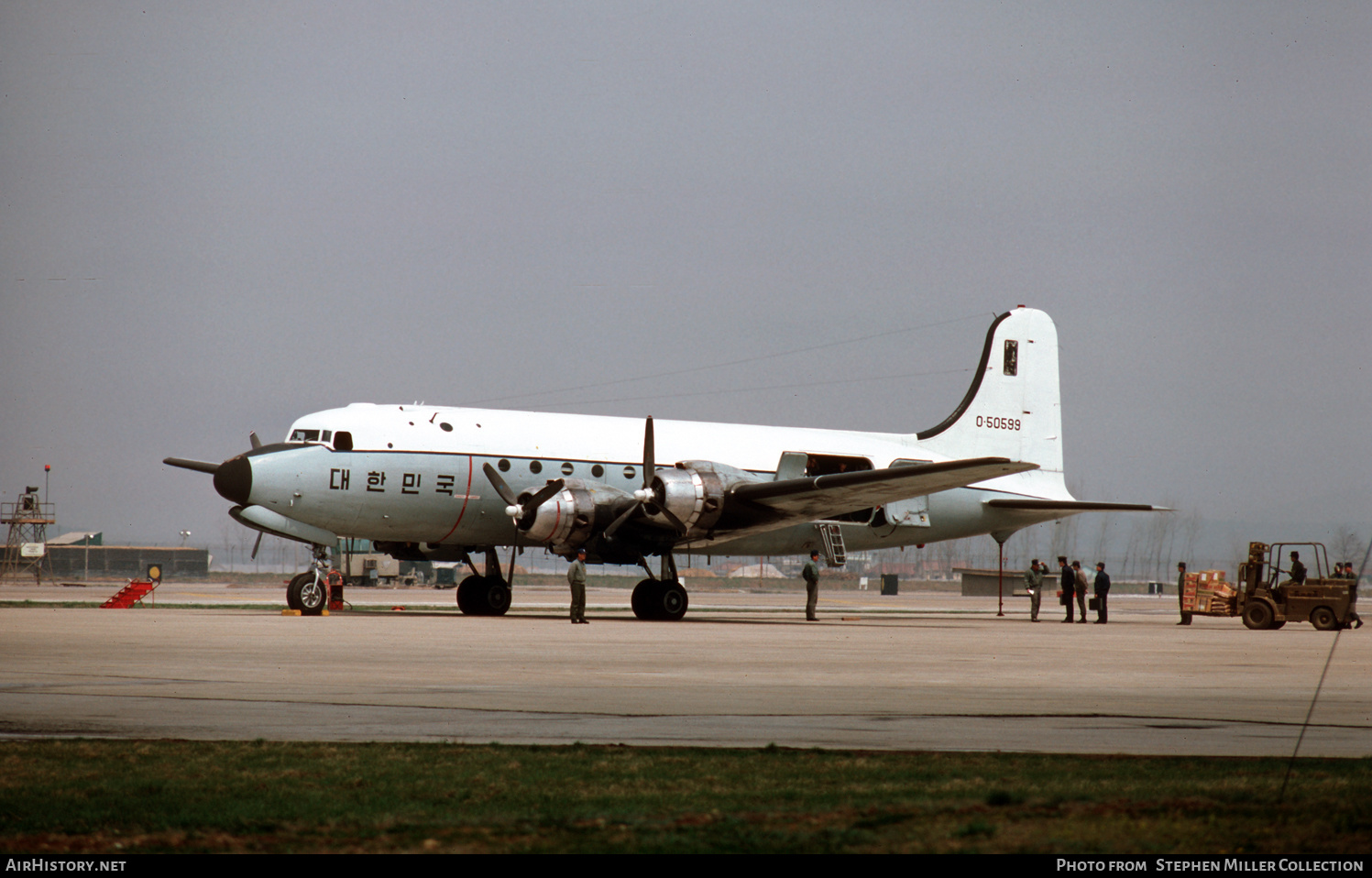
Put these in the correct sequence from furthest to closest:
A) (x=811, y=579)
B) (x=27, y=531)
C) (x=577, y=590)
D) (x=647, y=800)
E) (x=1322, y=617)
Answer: (x=27, y=531), (x=811, y=579), (x=1322, y=617), (x=577, y=590), (x=647, y=800)

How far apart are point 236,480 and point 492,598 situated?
623cm

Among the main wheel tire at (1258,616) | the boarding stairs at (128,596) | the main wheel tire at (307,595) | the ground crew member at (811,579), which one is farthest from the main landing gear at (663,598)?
the main wheel tire at (1258,616)

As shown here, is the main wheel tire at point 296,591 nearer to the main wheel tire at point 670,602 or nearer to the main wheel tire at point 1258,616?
the main wheel tire at point 670,602

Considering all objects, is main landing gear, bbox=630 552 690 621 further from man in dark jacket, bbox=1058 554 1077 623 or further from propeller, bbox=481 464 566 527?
man in dark jacket, bbox=1058 554 1077 623

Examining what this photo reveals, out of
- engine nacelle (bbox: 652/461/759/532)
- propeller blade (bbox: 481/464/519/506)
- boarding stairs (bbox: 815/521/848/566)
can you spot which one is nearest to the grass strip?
engine nacelle (bbox: 652/461/759/532)

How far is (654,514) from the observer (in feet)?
83.4

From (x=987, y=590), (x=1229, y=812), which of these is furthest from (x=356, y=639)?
(x=987, y=590)

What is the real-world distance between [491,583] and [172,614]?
676cm

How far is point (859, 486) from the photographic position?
25.7 m

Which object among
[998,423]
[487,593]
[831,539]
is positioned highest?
[998,423]

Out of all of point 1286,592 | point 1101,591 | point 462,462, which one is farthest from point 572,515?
point 1286,592

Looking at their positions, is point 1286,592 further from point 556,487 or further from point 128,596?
point 128,596

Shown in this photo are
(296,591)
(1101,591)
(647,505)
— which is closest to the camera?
(647,505)
